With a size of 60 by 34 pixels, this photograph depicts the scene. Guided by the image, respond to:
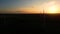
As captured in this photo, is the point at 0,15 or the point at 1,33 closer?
the point at 1,33

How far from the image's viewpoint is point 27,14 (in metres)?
34.1

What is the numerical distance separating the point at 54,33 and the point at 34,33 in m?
1.80

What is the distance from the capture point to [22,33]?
38.8 feet

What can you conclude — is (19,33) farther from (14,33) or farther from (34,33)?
(34,33)

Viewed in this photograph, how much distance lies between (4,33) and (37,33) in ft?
9.76

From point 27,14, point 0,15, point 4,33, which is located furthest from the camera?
point 27,14

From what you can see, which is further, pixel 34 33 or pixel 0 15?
pixel 0 15

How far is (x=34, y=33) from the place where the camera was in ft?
37.9

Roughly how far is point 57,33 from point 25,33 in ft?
9.57

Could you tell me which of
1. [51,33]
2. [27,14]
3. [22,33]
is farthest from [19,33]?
[27,14]

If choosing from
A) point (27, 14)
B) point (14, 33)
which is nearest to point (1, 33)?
point (14, 33)

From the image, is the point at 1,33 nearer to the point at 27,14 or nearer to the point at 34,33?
the point at 34,33

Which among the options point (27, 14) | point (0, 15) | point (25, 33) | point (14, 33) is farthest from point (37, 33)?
point (27, 14)

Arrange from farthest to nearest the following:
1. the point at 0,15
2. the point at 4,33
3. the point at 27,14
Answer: the point at 27,14 < the point at 0,15 < the point at 4,33
